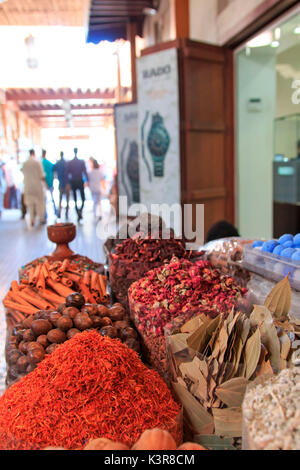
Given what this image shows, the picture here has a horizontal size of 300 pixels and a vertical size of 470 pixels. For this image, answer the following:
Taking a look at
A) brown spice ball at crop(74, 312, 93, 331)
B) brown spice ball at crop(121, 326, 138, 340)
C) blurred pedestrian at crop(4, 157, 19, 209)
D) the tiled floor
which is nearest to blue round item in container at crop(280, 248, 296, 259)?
brown spice ball at crop(121, 326, 138, 340)

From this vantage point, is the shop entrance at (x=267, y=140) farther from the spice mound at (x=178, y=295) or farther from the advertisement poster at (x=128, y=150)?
the spice mound at (x=178, y=295)

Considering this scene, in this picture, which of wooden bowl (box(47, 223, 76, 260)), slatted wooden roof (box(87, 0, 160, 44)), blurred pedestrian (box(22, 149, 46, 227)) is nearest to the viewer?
wooden bowl (box(47, 223, 76, 260))

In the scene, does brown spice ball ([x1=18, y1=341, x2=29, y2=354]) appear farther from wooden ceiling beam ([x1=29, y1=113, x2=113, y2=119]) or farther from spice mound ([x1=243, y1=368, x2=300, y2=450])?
wooden ceiling beam ([x1=29, y1=113, x2=113, y2=119])

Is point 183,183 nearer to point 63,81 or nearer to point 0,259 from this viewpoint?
point 0,259

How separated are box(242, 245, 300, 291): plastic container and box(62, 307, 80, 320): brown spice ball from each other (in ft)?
2.26

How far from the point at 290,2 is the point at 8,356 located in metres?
3.19

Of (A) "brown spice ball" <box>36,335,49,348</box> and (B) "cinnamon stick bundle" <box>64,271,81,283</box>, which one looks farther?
(B) "cinnamon stick bundle" <box>64,271,81,283</box>

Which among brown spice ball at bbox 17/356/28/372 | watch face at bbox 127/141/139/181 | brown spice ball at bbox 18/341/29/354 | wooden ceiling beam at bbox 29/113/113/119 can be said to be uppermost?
wooden ceiling beam at bbox 29/113/113/119

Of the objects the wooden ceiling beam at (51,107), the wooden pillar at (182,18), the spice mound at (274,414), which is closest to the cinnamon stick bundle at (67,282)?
the spice mound at (274,414)

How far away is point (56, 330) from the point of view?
50.4 inches

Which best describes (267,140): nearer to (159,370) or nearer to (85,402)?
(159,370)

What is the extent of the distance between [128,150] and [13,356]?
5.34 metres

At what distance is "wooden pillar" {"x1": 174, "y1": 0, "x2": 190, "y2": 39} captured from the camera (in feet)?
18.1
